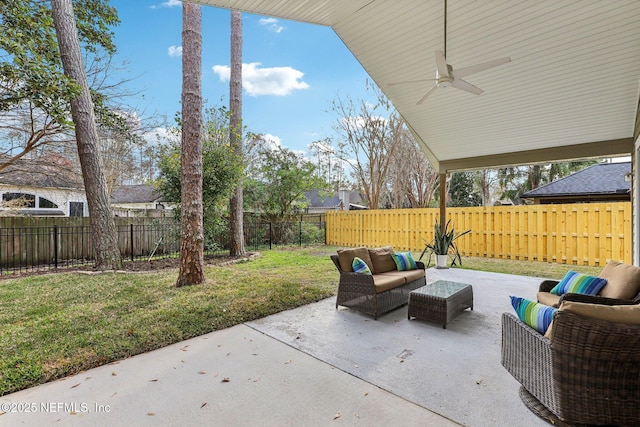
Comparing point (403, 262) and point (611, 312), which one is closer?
point (611, 312)

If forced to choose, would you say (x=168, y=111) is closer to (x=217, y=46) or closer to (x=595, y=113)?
(x=217, y=46)

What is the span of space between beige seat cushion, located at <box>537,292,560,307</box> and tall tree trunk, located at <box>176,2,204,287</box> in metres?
4.93

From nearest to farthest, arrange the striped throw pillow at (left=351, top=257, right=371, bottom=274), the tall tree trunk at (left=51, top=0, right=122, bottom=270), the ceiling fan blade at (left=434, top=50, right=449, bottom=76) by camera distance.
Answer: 1. the ceiling fan blade at (left=434, top=50, right=449, bottom=76)
2. the striped throw pillow at (left=351, top=257, right=371, bottom=274)
3. the tall tree trunk at (left=51, top=0, right=122, bottom=270)

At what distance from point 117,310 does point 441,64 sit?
5084 mm

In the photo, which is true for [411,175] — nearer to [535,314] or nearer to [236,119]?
[236,119]

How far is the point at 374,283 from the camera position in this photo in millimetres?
3820

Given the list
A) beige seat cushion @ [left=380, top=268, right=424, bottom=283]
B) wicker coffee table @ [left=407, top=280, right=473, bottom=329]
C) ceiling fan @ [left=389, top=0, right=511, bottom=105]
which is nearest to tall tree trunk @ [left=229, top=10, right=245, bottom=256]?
beige seat cushion @ [left=380, top=268, right=424, bottom=283]

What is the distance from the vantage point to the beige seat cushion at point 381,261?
461 centimetres

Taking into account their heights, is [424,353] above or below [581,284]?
below

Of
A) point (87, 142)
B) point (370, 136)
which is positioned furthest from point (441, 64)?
point (370, 136)

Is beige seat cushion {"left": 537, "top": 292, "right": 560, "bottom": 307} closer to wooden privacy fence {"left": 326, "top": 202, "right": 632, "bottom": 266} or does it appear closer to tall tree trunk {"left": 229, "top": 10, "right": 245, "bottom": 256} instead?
wooden privacy fence {"left": 326, "top": 202, "right": 632, "bottom": 266}

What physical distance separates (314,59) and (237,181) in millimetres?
6177

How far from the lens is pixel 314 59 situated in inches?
450

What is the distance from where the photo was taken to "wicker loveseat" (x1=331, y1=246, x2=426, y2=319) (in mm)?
3859
